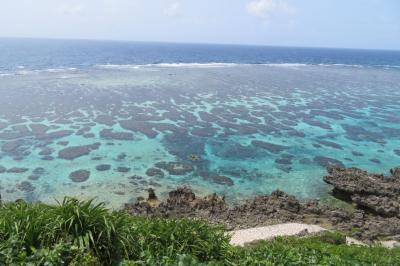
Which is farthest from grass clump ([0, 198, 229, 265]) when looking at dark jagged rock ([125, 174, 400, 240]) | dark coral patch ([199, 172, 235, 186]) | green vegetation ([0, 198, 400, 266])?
dark coral patch ([199, 172, 235, 186])

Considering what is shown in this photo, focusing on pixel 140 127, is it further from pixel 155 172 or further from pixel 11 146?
pixel 11 146

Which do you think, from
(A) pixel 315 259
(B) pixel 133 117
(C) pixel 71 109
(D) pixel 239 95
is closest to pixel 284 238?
(A) pixel 315 259

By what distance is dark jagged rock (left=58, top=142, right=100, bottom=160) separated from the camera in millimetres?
43406

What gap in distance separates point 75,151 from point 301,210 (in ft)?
90.0

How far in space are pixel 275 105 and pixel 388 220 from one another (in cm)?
4595

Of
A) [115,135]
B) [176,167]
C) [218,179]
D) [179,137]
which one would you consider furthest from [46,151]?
[218,179]

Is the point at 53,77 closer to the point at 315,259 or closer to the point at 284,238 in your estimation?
the point at 284,238

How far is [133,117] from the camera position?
61500 millimetres

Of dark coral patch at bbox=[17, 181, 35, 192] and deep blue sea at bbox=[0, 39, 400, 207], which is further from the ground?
deep blue sea at bbox=[0, 39, 400, 207]

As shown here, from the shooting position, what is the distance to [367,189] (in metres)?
35.3

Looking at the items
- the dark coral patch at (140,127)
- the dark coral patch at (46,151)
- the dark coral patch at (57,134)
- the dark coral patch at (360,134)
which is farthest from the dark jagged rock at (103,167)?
the dark coral patch at (360,134)

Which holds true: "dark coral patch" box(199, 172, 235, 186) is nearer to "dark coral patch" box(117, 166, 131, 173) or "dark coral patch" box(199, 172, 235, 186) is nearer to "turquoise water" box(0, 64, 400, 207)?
"turquoise water" box(0, 64, 400, 207)

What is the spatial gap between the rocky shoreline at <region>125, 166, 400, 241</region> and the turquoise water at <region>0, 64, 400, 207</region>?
8.39 feet

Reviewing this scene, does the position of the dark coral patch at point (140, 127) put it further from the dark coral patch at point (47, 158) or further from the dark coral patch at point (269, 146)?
the dark coral patch at point (269, 146)
